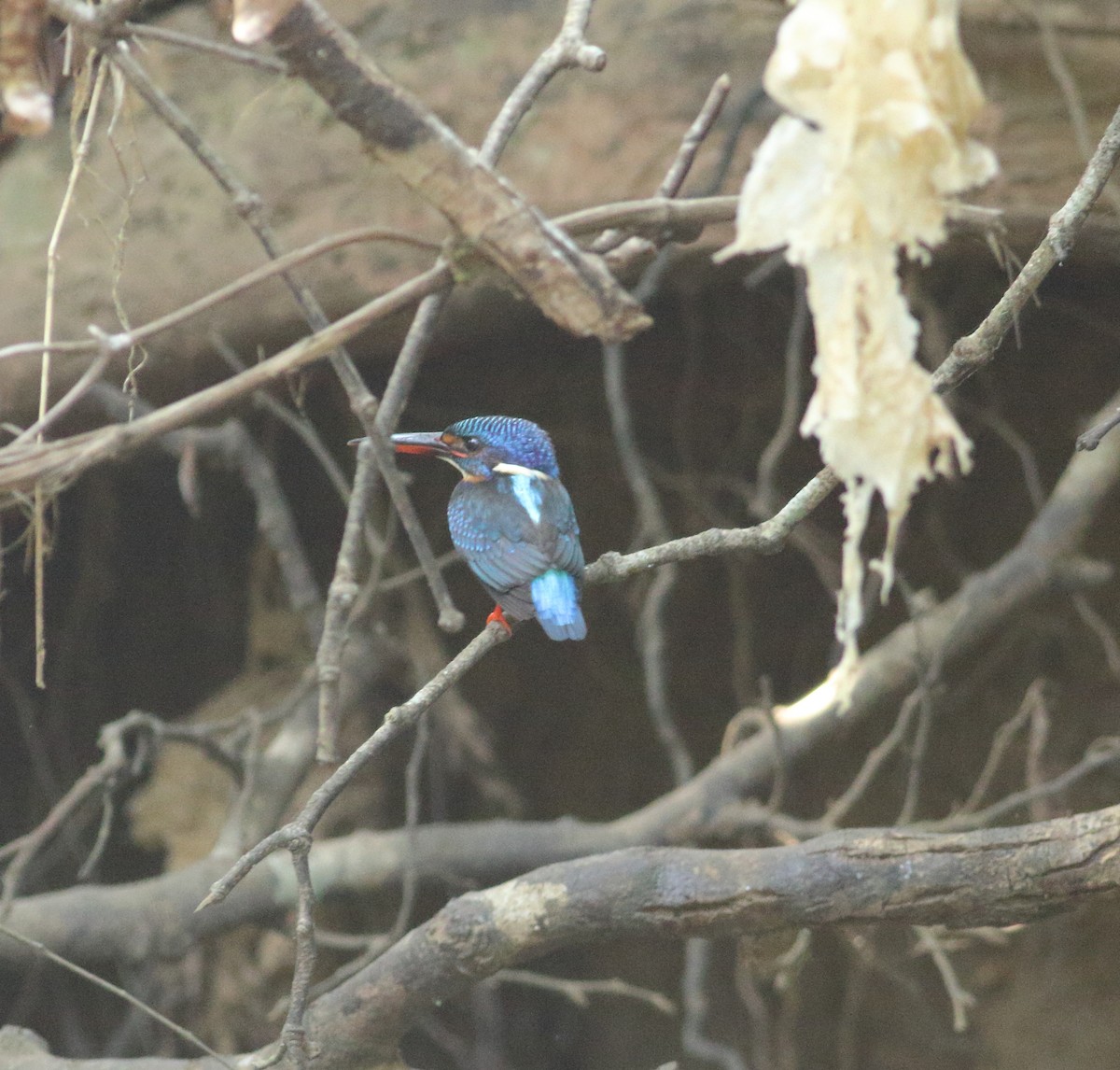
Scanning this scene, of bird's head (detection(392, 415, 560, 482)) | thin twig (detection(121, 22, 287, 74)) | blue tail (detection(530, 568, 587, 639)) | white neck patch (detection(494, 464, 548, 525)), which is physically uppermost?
thin twig (detection(121, 22, 287, 74))

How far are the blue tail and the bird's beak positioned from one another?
0.43 m

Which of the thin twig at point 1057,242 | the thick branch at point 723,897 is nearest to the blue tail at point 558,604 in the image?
the thick branch at point 723,897

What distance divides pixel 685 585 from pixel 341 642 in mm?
2367

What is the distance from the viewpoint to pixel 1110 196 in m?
2.62

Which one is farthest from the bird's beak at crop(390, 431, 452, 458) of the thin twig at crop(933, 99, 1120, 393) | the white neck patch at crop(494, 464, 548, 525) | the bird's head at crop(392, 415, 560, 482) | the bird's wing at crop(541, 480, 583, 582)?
the thin twig at crop(933, 99, 1120, 393)

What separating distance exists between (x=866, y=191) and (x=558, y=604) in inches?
44.6

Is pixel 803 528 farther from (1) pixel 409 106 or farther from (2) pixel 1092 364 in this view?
(1) pixel 409 106

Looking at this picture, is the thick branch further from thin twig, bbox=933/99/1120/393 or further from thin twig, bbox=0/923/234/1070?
thin twig, bbox=933/99/1120/393

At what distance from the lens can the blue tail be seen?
1960 millimetres

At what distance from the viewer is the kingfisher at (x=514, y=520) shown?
200 centimetres

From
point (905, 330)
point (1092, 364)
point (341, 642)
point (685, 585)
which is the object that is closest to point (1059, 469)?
point (1092, 364)

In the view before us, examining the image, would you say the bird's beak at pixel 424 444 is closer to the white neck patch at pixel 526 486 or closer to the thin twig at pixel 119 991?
the white neck patch at pixel 526 486

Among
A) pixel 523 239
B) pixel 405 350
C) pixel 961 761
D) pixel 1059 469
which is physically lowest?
pixel 961 761

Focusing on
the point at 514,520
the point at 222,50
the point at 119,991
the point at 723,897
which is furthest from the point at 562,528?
the point at 222,50
